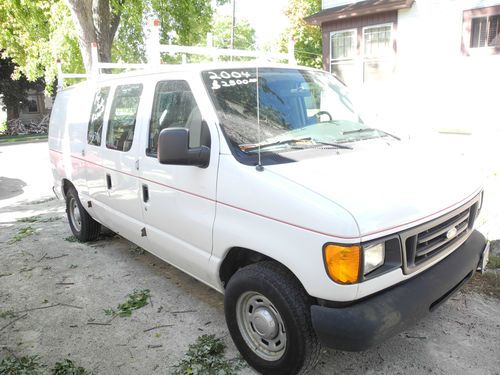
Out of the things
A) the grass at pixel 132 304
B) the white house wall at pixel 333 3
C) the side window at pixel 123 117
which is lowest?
the grass at pixel 132 304

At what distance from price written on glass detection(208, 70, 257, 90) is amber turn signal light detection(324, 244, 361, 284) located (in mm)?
1585

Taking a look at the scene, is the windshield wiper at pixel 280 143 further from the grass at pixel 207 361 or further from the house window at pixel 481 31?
the house window at pixel 481 31

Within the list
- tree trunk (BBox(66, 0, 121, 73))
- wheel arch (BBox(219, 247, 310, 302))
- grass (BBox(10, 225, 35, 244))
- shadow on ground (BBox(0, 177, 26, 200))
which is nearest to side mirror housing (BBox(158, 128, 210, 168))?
wheel arch (BBox(219, 247, 310, 302))

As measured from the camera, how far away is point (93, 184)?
484 centimetres

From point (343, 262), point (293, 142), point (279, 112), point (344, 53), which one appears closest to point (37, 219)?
point (279, 112)

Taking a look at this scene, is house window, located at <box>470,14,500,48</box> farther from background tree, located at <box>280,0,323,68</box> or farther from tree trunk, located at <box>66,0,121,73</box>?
background tree, located at <box>280,0,323,68</box>

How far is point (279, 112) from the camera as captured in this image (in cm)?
324

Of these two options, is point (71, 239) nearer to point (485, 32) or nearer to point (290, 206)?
point (290, 206)

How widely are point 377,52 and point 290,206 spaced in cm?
1275

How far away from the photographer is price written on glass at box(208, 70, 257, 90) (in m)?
3.23

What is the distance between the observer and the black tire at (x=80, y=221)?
543 cm

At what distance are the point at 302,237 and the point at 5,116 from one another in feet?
113

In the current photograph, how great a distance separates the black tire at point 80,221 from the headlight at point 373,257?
4.11 metres

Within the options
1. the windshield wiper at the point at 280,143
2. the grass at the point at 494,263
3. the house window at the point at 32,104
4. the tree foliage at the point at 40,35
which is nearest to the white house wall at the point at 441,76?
the grass at the point at 494,263
